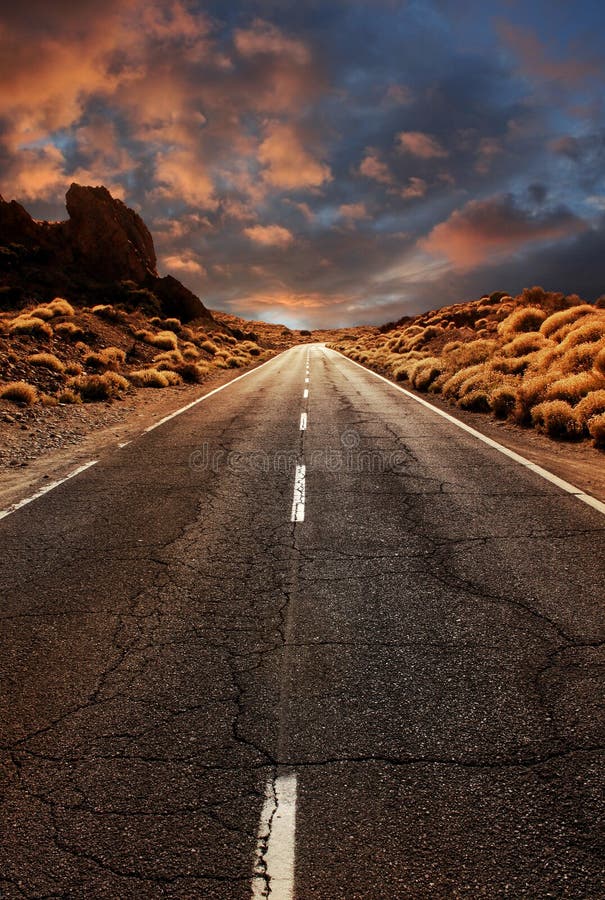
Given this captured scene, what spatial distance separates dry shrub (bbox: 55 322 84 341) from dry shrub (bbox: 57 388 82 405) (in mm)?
9125

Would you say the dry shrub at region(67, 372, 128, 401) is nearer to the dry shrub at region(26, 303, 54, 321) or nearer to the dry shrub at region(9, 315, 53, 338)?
the dry shrub at region(9, 315, 53, 338)

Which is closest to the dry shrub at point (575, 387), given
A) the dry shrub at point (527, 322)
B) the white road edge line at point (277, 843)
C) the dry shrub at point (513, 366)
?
the dry shrub at point (513, 366)

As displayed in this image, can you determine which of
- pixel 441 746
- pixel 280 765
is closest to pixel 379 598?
pixel 441 746

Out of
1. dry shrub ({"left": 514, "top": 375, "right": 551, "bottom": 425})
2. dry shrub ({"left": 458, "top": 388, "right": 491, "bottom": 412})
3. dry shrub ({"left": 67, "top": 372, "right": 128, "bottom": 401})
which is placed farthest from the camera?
dry shrub ({"left": 67, "top": 372, "right": 128, "bottom": 401})

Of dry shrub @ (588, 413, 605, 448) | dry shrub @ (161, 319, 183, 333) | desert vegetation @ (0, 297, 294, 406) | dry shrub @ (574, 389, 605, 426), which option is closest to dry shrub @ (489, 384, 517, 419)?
dry shrub @ (574, 389, 605, 426)

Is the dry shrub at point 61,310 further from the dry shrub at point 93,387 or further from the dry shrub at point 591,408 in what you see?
the dry shrub at point 591,408

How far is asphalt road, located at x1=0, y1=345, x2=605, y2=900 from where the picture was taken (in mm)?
2092

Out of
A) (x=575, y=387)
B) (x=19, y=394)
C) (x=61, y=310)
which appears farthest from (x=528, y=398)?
(x=61, y=310)

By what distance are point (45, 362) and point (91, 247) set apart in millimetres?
39078

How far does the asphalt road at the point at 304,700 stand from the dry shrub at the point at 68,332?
62.7ft

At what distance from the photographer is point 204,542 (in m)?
5.38

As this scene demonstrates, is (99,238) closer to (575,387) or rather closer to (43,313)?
(43,313)

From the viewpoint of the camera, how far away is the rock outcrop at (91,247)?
45.8 m

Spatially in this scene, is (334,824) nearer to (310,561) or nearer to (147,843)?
(147,843)
